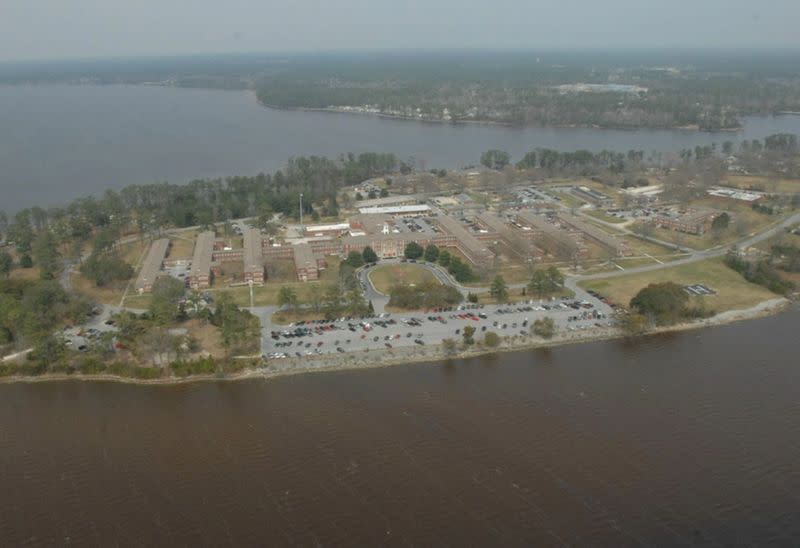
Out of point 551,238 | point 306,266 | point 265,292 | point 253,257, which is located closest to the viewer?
point 265,292

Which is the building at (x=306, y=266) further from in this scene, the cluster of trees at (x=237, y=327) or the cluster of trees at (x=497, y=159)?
the cluster of trees at (x=497, y=159)

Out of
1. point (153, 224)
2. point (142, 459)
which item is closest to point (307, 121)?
point (153, 224)

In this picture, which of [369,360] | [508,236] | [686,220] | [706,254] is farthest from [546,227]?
[369,360]

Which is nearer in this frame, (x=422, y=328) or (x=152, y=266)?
(x=422, y=328)

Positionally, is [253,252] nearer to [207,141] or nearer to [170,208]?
[170,208]

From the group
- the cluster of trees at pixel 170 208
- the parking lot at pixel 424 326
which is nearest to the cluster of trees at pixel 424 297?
the parking lot at pixel 424 326

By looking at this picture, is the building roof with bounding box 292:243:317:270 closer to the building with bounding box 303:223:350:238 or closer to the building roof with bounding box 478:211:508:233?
the building with bounding box 303:223:350:238
